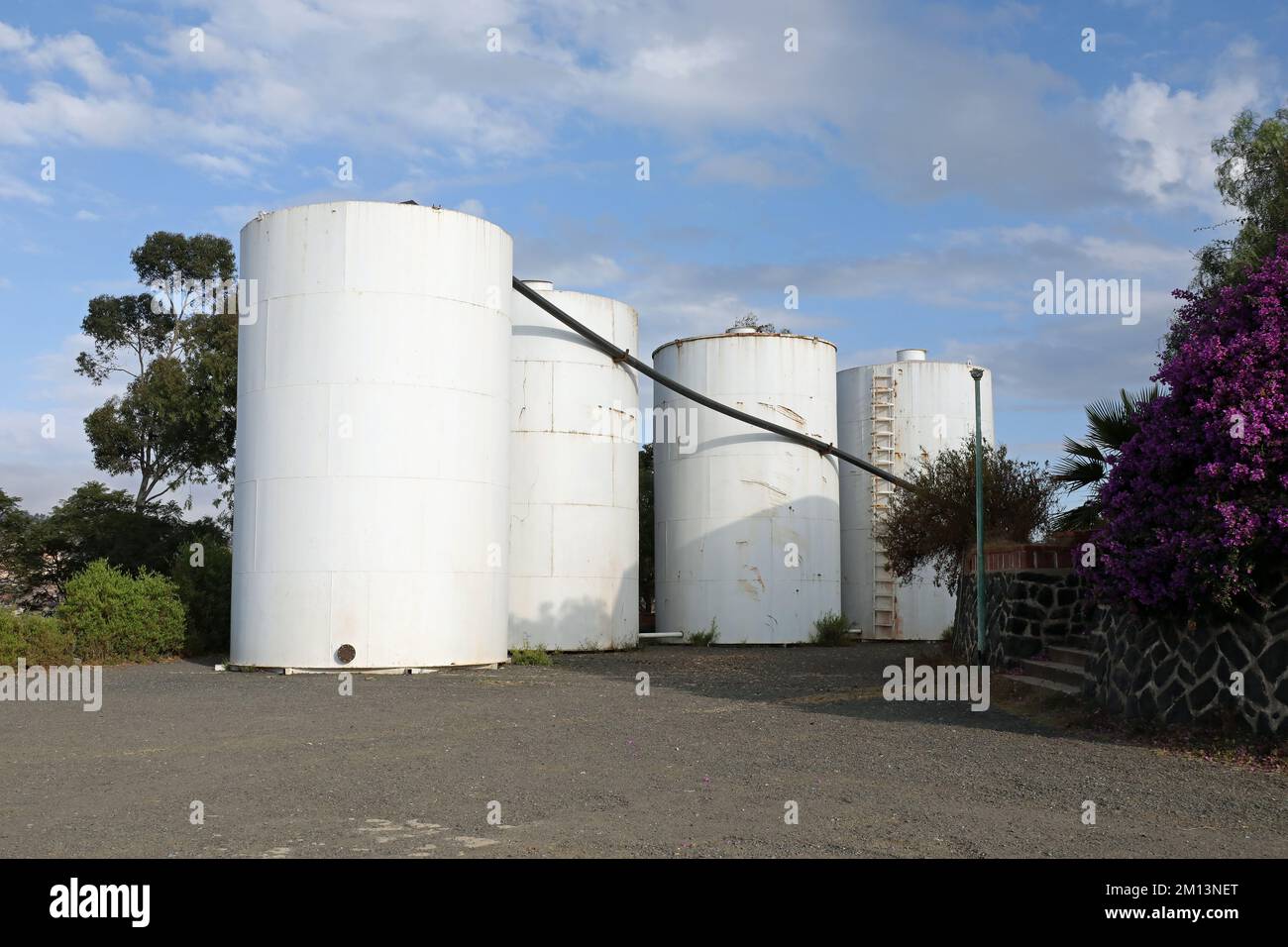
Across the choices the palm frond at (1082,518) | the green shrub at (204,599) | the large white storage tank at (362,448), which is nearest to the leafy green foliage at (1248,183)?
the palm frond at (1082,518)

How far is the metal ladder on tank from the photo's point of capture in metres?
31.4

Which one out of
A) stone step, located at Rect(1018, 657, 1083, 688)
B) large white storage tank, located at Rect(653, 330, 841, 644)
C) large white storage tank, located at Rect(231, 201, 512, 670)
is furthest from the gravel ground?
large white storage tank, located at Rect(653, 330, 841, 644)

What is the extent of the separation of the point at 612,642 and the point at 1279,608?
58.4ft

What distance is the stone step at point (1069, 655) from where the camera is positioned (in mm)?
13758

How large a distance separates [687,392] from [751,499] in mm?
3128

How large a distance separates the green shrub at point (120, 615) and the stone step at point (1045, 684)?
15093 millimetres

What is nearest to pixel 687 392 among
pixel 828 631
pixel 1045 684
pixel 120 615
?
pixel 828 631

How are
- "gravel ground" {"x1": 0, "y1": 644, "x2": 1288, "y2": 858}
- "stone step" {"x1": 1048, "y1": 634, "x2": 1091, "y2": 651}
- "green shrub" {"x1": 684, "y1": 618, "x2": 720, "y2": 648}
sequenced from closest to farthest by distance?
"gravel ground" {"x1": 0, "y1": 644, "x2": 1288, "y2": 858}, "stone step" {"x1": 1048, "y1": 634, "x2": 1091, "y2": 651}, "green shrub" {"x1": 684, "y1": 618, "x2": 720, "y2": 648}

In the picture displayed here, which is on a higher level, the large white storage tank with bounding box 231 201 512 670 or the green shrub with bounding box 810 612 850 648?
the large white storage tank with bounding box 231 201 512 670

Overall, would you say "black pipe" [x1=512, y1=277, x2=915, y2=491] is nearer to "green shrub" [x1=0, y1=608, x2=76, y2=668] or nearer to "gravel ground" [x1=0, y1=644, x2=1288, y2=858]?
"green shrub" [x1=0, y1=608, x2=76, y2=668]

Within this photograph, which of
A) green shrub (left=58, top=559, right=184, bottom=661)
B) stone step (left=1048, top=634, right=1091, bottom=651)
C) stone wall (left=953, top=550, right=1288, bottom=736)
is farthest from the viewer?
green shrub (left=58, top=559, right=184, bottom=661)

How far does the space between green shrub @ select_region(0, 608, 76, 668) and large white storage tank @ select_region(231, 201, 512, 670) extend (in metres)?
3.20

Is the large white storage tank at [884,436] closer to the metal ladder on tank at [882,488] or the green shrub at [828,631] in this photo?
the metal ladder on tank at [882,488]
